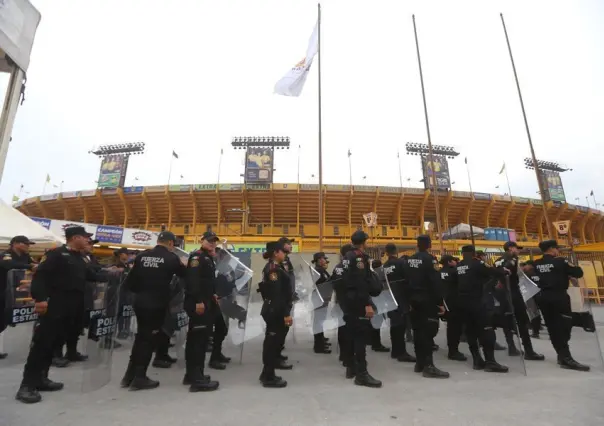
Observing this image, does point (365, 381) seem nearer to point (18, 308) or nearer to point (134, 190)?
point (18, 308)

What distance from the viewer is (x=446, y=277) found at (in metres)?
5.88

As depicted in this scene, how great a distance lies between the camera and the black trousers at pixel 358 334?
13.6ft

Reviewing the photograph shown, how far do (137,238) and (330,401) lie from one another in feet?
65.0

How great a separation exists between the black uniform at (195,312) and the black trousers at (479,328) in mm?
4148

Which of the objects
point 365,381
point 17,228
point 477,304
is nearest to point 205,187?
point 17,228

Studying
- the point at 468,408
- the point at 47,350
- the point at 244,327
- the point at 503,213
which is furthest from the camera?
the point at 503,213

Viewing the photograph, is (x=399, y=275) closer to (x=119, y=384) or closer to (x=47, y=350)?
(x=119, y=384)

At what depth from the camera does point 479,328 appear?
5023 mm

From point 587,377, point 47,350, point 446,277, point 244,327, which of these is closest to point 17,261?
point 47,350

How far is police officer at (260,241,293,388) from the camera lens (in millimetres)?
4094

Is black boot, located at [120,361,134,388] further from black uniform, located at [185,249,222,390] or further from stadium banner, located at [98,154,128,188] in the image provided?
stadium banner, located at [98,154,128,188]

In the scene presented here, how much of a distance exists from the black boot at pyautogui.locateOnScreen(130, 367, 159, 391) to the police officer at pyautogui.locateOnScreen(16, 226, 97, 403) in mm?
892

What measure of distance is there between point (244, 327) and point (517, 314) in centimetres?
523

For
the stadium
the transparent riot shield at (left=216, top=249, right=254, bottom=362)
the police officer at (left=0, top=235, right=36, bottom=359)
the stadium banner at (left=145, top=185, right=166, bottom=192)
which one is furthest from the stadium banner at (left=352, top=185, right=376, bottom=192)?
the police officer at (left=0, top=235, right=36, bottom=359)
